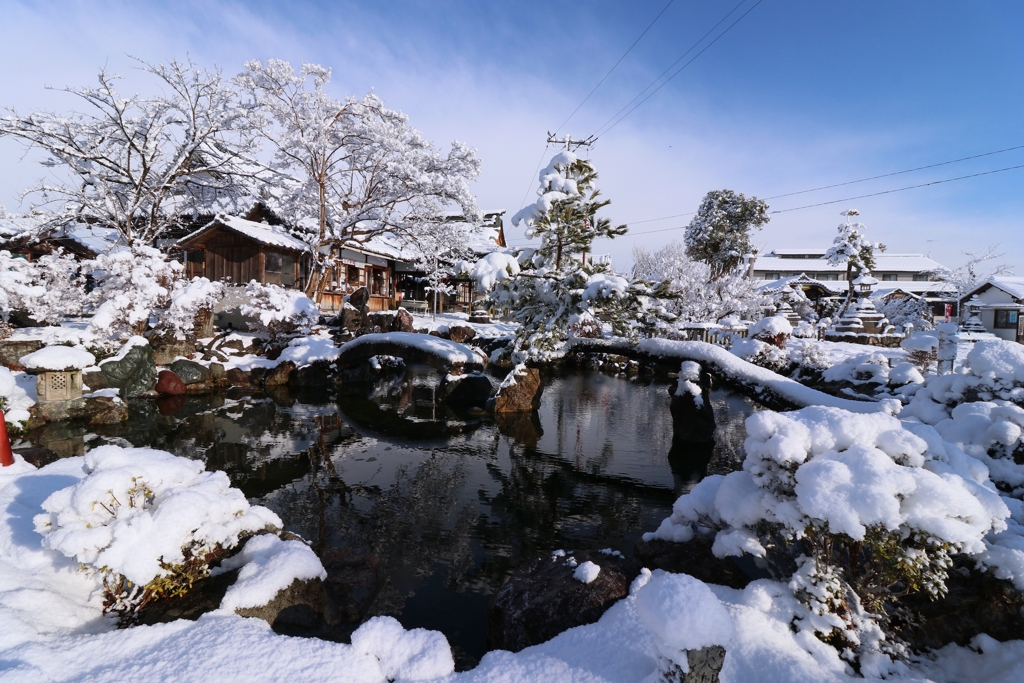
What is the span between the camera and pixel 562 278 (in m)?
13.9

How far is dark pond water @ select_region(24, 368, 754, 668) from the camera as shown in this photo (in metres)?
5.72

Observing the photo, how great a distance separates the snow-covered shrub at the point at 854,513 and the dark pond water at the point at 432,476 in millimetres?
3112

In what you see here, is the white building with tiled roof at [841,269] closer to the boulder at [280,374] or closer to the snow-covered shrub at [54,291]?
the boulder at [280,374]

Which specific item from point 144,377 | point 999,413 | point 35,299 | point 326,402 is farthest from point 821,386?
point 35,299

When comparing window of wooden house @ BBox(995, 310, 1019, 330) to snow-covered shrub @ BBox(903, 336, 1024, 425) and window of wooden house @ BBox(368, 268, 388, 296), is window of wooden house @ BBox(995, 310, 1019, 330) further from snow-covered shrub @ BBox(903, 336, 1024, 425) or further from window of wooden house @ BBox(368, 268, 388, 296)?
window of wooden house @ BBox(368, 268, 388, 296)

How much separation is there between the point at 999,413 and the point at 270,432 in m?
14.3

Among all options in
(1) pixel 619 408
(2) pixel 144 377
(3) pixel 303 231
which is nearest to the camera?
(2) pixel 144 377

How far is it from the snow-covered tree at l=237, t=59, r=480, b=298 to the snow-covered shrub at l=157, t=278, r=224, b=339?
7346 millimetres

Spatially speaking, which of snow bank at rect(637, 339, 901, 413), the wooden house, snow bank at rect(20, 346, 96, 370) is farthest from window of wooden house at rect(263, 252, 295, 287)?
snow bank at rect(637, 339, 901, 413)

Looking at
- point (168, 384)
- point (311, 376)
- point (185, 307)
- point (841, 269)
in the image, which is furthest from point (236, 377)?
point (841, 269)

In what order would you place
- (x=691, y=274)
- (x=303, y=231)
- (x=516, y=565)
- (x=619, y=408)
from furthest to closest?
(x=691, y=274)
(x=303, y=231)
(x=619, y=408)
(x=516, y=565)

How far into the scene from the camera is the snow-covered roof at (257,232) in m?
23.3

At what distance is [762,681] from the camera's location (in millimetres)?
3256

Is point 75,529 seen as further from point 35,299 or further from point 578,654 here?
point 35,299
